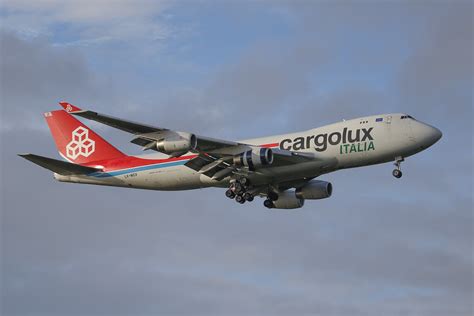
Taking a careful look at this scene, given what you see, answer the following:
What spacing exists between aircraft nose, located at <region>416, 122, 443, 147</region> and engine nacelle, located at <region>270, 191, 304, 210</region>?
1078 cm

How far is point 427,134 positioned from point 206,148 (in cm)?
1328

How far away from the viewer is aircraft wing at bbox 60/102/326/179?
56.8m

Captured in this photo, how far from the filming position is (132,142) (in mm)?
58688

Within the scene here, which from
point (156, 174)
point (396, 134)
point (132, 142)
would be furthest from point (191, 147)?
point (396, 134)

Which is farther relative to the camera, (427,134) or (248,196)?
(248,196)

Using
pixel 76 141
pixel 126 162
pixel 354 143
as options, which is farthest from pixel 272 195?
pixel 76 141

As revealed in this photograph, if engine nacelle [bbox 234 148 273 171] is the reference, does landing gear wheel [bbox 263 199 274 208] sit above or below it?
below

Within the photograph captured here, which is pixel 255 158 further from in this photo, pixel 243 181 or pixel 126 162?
pixel 126 162

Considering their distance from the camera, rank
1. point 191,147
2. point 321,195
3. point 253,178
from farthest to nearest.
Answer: point 321,195
point 253,178
point 191,147

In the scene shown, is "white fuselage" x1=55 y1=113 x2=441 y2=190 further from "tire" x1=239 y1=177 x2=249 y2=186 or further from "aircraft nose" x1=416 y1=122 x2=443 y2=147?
"tire" x1=239 y1=177 x2=249 y2=186

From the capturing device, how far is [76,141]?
7019cm

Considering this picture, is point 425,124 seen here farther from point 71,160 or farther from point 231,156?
point 71,160

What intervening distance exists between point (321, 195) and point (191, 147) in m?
12.5

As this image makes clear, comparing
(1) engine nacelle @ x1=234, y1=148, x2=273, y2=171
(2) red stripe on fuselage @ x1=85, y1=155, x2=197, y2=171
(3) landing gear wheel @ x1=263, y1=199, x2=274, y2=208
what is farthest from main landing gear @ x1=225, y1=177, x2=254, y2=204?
(3) landing gear wheel @ x1=263, y1=199, x2=274, y2=208
